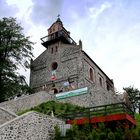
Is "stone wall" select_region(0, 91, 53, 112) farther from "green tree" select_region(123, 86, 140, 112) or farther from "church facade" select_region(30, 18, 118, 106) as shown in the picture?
"green tree" select_region(123, 86, 140, 112)

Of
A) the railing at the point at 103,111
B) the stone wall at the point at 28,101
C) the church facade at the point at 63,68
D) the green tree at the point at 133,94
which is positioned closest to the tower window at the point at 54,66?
the church facade at the point at 63,68

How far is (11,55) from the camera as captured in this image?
34125 mm

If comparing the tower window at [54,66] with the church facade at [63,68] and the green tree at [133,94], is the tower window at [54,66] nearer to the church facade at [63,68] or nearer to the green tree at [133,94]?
the church facade at [63,68]

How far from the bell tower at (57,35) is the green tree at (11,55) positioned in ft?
7.32

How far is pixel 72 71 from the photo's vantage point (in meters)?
30.7

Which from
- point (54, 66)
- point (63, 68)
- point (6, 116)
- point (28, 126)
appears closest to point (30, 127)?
point (28, 126)

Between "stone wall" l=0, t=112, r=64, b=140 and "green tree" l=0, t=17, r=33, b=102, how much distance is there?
655 inches

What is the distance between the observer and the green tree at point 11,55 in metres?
31.3

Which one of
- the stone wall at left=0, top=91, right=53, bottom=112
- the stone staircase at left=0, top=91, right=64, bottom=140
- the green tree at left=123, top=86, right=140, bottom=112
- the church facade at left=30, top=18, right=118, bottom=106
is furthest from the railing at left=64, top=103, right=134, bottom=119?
the green tree at left=123, top=86, right=140, bottom=112

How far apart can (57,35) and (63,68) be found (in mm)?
5572

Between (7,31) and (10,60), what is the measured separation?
3533 mm

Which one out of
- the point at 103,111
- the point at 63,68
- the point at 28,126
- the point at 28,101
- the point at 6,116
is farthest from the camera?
the point at 63,68

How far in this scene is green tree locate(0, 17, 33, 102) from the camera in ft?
103

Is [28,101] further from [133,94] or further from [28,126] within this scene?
[133,94]
